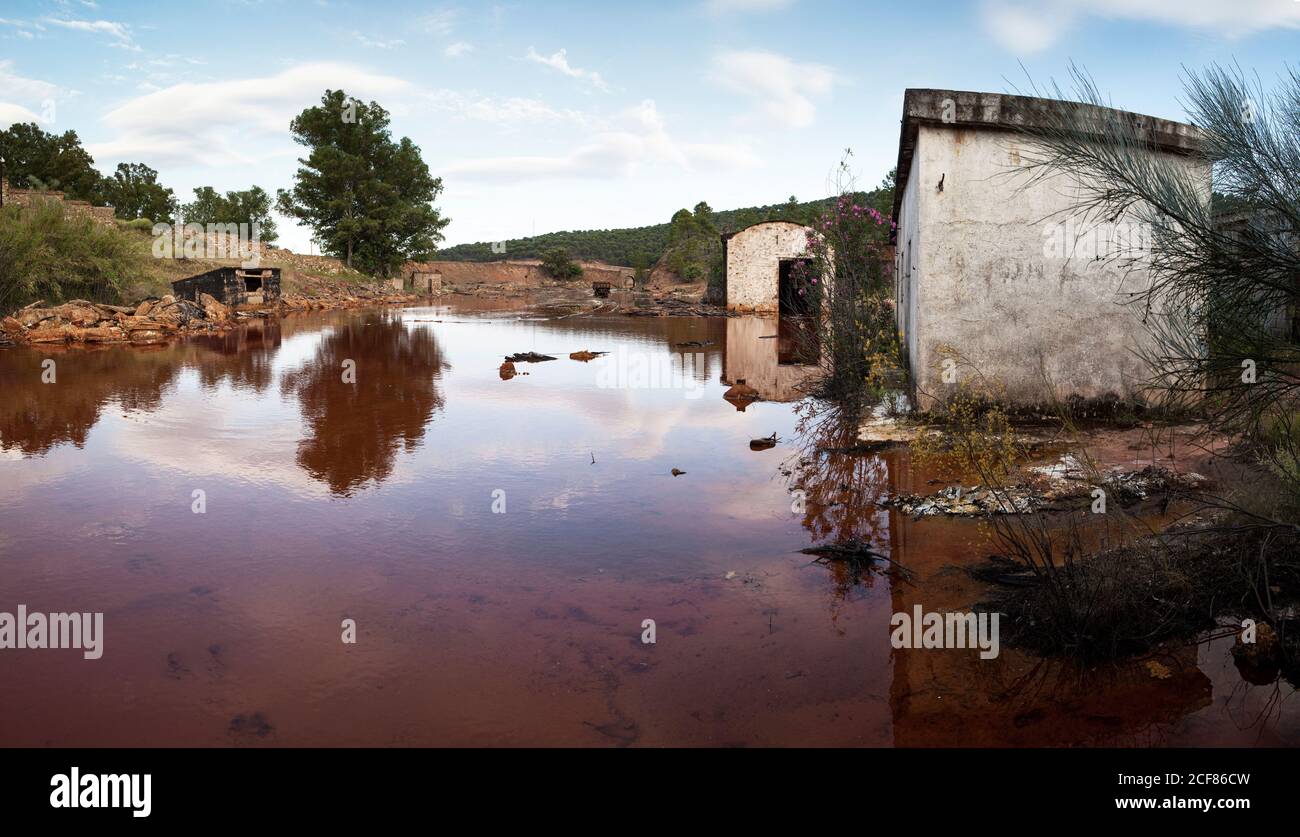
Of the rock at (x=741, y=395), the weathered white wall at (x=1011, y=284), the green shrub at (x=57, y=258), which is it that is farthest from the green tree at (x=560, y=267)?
the weathered white wall at (x=1011, y=284)

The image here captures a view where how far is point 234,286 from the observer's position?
29766mm

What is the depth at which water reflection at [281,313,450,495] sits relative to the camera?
854cm

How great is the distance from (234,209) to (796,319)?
214ft

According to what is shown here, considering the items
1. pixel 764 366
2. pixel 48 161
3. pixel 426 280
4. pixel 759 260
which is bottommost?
pixel 764 366

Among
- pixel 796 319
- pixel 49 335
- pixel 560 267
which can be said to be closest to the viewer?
pixel 796 319

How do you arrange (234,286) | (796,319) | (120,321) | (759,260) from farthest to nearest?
(759,260) → (234,286) → (120,321) → (796,319)

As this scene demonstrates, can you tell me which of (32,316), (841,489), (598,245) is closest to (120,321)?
(32,316)

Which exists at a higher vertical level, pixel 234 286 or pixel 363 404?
pixel 234 286

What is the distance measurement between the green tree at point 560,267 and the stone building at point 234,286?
37.5 m

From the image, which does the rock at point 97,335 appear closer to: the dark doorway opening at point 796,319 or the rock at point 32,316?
the rock at point 32,316

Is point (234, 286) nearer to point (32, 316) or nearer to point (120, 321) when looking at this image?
point (120, 321)
